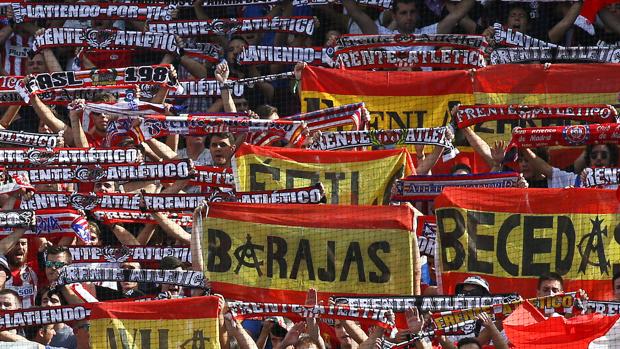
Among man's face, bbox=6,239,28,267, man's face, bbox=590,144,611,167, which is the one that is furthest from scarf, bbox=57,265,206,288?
man's face, bbox=590,144,611,167

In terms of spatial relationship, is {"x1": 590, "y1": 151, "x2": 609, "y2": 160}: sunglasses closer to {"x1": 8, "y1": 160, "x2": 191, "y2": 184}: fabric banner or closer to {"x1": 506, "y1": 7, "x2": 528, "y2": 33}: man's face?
{"x1": 506, "y1": 7, "x2": 528, "y2": 33}: man's face

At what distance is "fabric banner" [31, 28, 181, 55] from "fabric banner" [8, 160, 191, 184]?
2.37 metres

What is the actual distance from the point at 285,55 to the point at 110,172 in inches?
96.6

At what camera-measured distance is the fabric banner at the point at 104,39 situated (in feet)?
62.4

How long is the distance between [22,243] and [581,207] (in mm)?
4386

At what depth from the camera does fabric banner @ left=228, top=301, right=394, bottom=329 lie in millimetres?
13977

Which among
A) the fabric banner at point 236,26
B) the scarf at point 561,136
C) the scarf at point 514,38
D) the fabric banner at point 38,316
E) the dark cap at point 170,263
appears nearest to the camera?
the fabric banner at point 38,316

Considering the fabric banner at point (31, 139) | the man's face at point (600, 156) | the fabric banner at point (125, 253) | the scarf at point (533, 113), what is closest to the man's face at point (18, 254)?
the fabric banner at point (125, 253)

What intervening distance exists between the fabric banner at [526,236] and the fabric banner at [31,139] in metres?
3.82

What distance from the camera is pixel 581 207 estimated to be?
1520cm

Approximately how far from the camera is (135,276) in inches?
595

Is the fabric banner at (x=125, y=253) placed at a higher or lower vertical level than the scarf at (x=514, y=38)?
lower

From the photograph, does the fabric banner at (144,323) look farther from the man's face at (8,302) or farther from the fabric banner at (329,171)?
the fabric banner at (329,171)

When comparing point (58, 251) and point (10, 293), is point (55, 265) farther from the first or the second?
point (10, 293)
